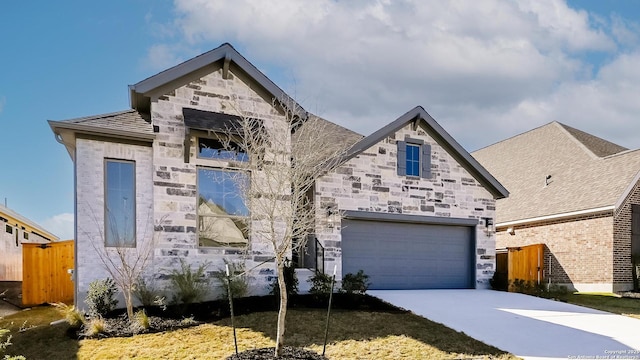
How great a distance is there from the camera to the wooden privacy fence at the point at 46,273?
41.8 feet

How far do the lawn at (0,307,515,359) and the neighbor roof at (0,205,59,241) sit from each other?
38.2ft

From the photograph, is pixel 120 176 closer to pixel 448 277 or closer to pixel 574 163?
pixel 448 277

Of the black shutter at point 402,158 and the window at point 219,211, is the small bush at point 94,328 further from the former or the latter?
the black shutter at point 402,158

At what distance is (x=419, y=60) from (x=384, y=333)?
329 inches

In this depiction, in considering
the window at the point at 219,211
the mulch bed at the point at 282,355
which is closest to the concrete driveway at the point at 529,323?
the mulch bed at the point at 282,355

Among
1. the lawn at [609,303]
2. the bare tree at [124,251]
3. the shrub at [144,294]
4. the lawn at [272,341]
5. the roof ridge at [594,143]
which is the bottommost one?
the lawn at [609,303]

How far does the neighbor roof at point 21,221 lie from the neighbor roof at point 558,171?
2063 centimetres

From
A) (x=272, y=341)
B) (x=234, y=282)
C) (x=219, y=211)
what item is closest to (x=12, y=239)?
(x=219, y=211)

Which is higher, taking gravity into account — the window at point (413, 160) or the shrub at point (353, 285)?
the window at point (413, 160)

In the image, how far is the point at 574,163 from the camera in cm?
2020

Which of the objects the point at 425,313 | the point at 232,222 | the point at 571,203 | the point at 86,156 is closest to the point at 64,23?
the point at 86,156

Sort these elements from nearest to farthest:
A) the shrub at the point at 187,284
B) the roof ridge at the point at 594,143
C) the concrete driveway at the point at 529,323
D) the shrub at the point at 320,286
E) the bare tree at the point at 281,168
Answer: the bare tree at the point at 281,168
the concrete driveway at the point at 529,323
the shrub at the point at 187,284
the shrub at the point at 320,286
the roof ridge at the point at 594,143

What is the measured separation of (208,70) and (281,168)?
4.82 metres

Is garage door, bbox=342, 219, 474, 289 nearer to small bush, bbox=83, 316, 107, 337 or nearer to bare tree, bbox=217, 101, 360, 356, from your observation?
bare tree, bbox=217, 101, 360, 356
